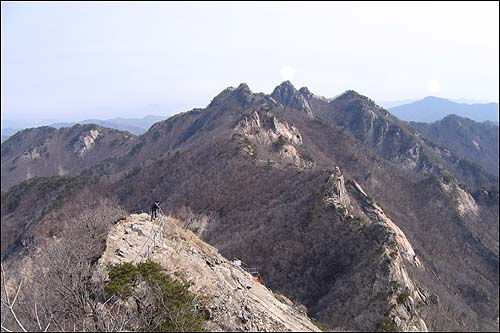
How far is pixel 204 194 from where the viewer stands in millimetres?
65188

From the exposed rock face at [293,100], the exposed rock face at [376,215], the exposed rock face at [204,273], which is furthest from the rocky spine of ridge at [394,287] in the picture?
the exposed rock face at [293,100]

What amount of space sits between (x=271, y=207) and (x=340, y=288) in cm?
1887

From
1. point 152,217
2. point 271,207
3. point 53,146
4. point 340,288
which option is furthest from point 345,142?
point 53,146

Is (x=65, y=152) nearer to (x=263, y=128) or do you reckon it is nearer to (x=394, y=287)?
(x=263, y=128)

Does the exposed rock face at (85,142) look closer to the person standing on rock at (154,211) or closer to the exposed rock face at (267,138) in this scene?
the exposed rock face at (267,138)

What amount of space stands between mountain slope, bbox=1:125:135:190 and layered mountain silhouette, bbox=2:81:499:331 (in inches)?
1086

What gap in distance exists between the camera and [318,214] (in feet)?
159

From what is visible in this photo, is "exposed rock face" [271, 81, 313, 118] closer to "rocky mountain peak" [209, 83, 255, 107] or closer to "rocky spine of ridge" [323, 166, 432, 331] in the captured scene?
"rocky mountain peak" [209, 83, 255, 107]

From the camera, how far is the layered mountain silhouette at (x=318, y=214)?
129 ft

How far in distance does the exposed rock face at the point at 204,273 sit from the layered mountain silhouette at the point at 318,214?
1386 cm

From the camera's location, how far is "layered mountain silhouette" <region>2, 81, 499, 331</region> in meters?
39.4

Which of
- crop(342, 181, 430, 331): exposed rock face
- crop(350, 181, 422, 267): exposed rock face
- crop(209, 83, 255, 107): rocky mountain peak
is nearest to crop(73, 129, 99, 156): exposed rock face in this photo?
crop(209, 83, 255, 107): rocky mountain peak

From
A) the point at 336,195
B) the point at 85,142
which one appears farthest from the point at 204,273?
the point at 85,142

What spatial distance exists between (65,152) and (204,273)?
6987 inches
